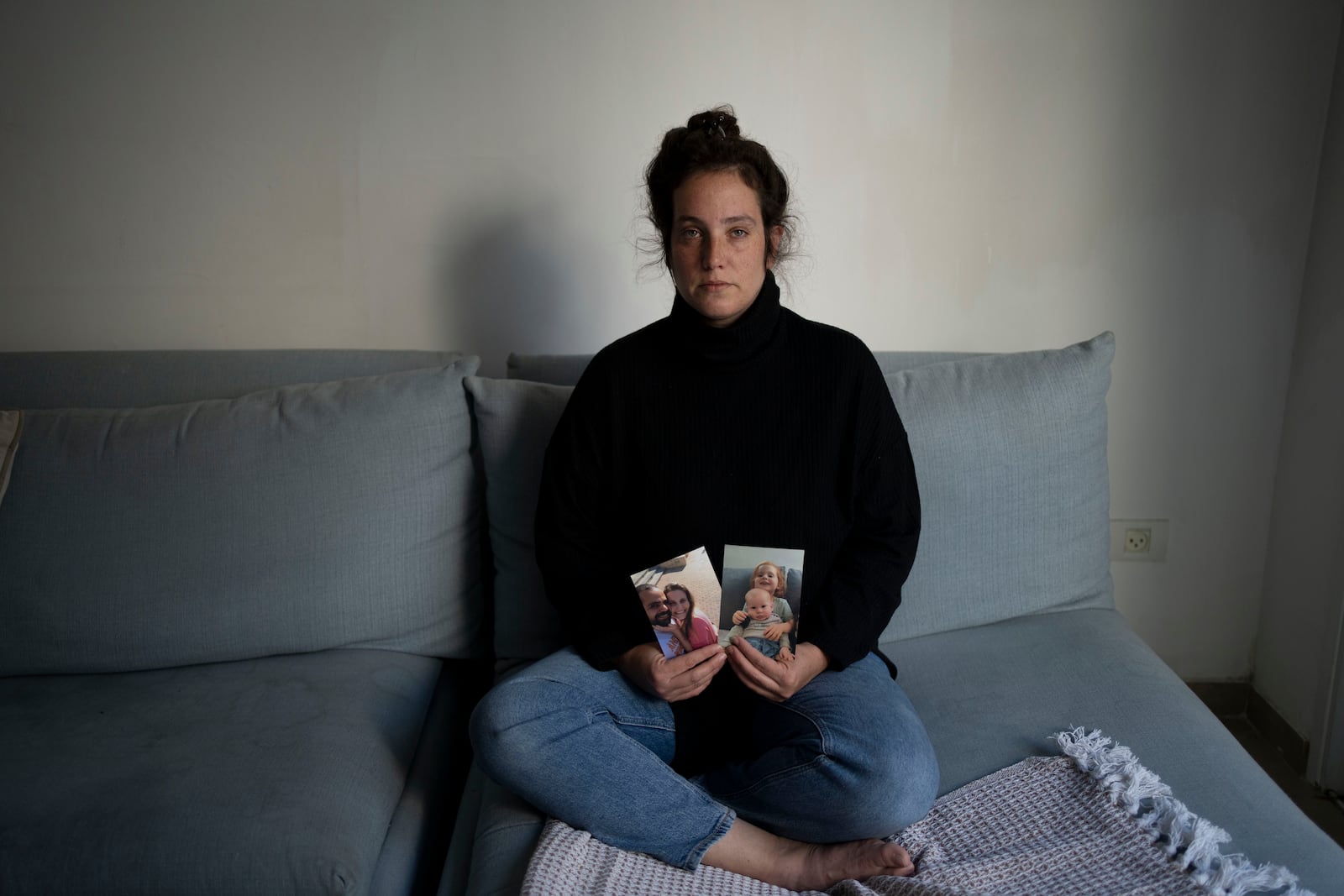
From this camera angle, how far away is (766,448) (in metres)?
1.28

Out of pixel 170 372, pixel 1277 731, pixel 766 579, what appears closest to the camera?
pixel 766 579

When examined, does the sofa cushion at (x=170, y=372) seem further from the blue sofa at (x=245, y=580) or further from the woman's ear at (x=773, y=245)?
the woman's ear at (x=773, y=245)

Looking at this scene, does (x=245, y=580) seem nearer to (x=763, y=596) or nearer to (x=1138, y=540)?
(x=763, y=596)

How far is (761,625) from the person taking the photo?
118cm

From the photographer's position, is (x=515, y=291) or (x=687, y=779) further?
(x=515, y=291)

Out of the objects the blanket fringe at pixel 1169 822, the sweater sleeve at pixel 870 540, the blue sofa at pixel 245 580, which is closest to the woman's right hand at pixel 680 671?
the sweater sleeve at pixel 870 540

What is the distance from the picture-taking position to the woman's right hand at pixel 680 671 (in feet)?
3.92

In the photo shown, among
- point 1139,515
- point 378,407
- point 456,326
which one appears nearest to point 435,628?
point 378,407

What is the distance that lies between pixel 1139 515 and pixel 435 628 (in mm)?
1447

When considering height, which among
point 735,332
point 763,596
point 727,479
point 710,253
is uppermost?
point 710,253

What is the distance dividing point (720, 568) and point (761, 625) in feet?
0.36

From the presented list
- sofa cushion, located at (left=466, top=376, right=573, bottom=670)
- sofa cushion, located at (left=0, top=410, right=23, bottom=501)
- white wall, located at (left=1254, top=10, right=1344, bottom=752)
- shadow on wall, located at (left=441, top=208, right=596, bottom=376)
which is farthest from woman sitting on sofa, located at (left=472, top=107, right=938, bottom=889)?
white wall, located at (left=1254, top=10, right=1344, bottom=752)

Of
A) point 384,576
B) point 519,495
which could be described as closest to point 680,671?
point 519,495

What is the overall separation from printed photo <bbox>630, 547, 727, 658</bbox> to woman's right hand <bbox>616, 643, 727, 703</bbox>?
0.02m
